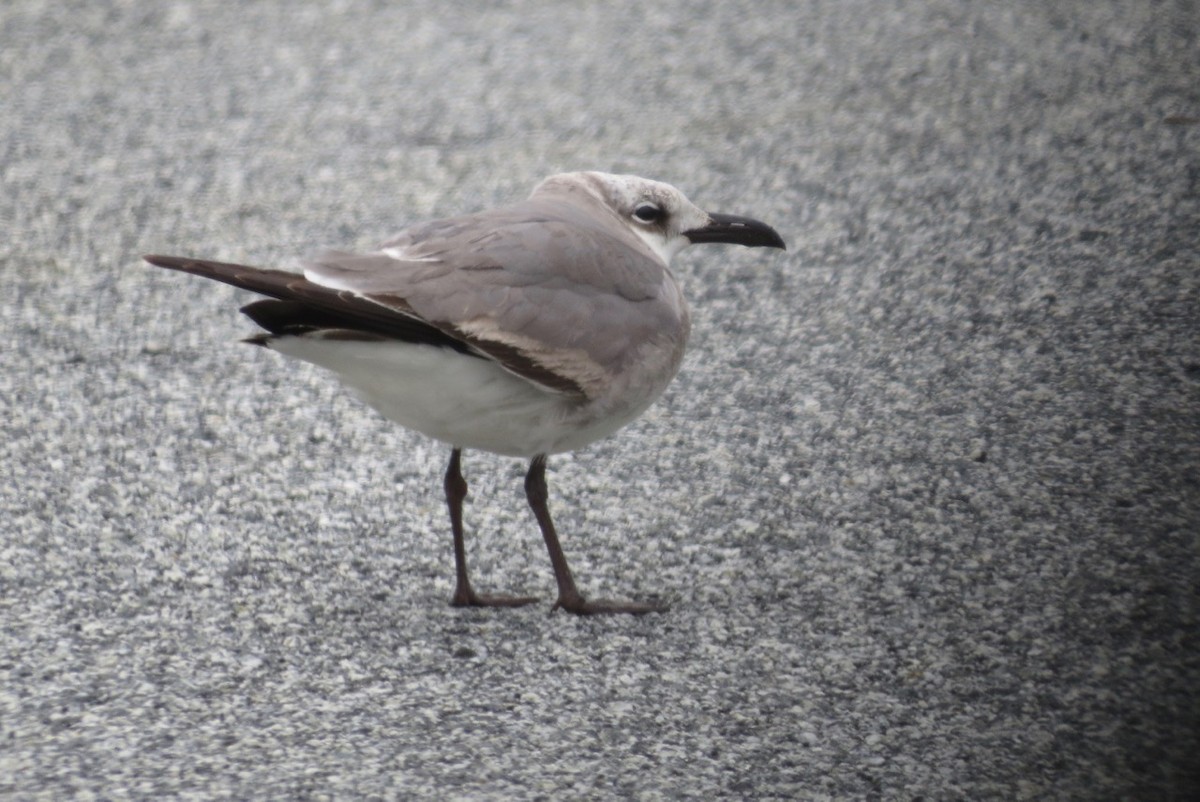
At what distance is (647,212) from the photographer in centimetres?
405

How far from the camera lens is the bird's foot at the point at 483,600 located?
3734 mm

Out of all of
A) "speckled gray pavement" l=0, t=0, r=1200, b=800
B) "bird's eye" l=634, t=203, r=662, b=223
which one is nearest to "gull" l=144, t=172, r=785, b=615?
"bird's eye" l=634, t=203, r=662, b=223

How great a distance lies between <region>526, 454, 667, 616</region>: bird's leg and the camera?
3674 millimetres

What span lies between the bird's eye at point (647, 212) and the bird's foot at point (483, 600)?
1.11 meters

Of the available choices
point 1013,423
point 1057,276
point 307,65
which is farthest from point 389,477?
point 307,65

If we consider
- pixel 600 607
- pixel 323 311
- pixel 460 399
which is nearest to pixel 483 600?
pixel 600 607

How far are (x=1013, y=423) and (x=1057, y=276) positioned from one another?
3.37 feet

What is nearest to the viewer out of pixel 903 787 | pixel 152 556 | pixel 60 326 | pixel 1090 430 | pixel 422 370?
pixel 903 787

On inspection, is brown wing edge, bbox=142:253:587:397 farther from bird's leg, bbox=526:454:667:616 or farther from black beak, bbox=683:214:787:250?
black beak, bbox=683:214:787:250

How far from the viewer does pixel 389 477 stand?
14.4 feet

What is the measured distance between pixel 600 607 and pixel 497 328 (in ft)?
2.77

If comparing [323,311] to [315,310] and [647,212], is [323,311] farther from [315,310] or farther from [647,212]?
[647,212]

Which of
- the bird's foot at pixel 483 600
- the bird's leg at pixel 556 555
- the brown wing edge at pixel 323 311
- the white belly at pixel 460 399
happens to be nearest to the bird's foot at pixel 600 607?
the bird's leg at pixel 556 555

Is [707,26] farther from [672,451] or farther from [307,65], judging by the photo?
[672,451]
